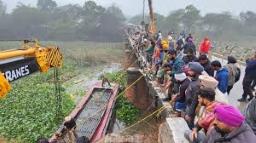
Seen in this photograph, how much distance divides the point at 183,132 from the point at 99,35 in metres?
70.2

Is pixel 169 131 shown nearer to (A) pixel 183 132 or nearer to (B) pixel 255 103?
(A) pixel 183 132

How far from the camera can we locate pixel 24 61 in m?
7.75

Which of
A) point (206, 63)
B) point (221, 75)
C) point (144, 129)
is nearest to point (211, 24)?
point (144, 129)

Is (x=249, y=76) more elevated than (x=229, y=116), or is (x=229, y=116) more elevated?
(x=229, y=116)

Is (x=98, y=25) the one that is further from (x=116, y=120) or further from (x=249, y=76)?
(x=249, y=76)

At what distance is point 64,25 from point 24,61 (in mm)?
70746

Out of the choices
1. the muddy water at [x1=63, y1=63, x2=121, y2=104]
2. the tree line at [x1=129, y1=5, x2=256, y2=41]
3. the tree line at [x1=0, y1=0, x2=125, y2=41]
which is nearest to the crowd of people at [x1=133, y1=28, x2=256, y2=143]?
the muddy water at [x1=63, y1=63, x2=121, y2=104]

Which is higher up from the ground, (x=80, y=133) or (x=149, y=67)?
(x=149, y=67)

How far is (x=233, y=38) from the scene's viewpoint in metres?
68.5

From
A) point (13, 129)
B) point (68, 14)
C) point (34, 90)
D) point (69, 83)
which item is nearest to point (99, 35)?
point (68, 14)

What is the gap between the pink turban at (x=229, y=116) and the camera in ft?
13.8

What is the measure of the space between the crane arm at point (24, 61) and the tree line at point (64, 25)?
212ft

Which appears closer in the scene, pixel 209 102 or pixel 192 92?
pixel 209 102

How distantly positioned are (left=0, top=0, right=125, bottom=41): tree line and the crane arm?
212ft
